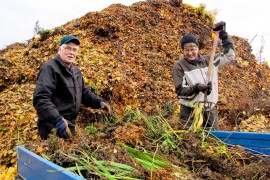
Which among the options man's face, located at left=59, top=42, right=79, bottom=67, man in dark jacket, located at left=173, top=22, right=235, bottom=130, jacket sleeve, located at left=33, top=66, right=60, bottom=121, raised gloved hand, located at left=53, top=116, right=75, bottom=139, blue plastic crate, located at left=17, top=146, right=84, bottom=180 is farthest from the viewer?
man in dark jacket, located at left=173, top=22, right=235, bottom=130

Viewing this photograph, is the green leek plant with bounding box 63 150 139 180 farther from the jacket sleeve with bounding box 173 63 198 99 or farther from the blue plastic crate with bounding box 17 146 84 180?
the jacket sleeve with bounding box 173 63 198 99

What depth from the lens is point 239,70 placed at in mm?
9516

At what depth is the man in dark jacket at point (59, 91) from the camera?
3076 mm

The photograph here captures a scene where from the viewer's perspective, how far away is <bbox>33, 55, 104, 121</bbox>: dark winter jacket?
3.07 m

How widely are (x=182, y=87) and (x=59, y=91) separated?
154 cm

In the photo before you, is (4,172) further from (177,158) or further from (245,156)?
(245,156)

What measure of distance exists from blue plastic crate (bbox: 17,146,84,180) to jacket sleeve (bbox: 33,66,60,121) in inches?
24.3

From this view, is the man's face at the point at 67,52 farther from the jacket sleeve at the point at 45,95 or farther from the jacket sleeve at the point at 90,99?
the jacket sleeve at the point at 90,99

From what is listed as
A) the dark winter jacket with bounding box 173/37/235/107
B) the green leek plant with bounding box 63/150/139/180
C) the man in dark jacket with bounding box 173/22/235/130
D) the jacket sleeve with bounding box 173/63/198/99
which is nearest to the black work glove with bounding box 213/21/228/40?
the man in dark jacket with bounding box 173/22/235/130

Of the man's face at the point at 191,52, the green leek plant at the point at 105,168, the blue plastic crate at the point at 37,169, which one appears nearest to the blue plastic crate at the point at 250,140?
the man's face at the point at 191,52

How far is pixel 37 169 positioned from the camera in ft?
6.78

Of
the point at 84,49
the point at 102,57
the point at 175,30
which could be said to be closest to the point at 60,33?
the point at 84,49

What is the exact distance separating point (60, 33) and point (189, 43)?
19.7 feet

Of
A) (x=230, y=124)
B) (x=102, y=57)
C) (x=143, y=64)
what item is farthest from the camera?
(x=143, y=64)
